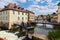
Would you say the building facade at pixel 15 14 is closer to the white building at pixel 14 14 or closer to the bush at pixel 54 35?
the white building at pixel 14 14

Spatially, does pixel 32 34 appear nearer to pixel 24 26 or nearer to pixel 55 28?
pixel 24 26

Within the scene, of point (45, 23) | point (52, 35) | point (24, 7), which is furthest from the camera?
point (24, 7)

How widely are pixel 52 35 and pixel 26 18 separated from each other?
59cm

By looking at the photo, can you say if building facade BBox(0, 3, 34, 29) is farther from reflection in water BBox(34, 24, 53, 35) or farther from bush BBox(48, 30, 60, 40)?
bush BBox(48, 30, 60, 40)

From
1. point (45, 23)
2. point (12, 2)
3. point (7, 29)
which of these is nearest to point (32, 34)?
point (45, 23)

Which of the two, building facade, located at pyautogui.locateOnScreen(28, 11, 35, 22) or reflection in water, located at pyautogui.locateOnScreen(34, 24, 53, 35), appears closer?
reflection in water, located at pyautogui.locateOnScreen(34, 24, 53, 35)

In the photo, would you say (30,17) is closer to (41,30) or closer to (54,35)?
(41,30)

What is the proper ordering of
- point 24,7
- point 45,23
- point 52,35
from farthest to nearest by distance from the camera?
point 24,7
point 45,23
point 52,35

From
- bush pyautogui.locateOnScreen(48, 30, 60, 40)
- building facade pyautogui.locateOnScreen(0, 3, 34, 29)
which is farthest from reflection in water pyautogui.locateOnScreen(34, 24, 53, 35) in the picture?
building facade pyautogui.locateOnScreen(0, 3, 34, 29)

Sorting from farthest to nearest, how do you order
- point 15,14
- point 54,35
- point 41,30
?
1. point 15,14
2. point 41,30
3. point 54,35

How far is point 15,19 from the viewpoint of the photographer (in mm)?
2586

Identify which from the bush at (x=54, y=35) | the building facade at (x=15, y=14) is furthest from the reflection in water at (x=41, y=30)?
the building facade at (x=15, y=14)

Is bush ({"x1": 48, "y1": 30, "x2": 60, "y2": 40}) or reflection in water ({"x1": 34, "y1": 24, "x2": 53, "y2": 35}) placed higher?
reflection in water ({"x1": 34, "y1": 24, "x2": 53, "y2": 35})

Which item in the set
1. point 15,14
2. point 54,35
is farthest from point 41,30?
point 15,14
